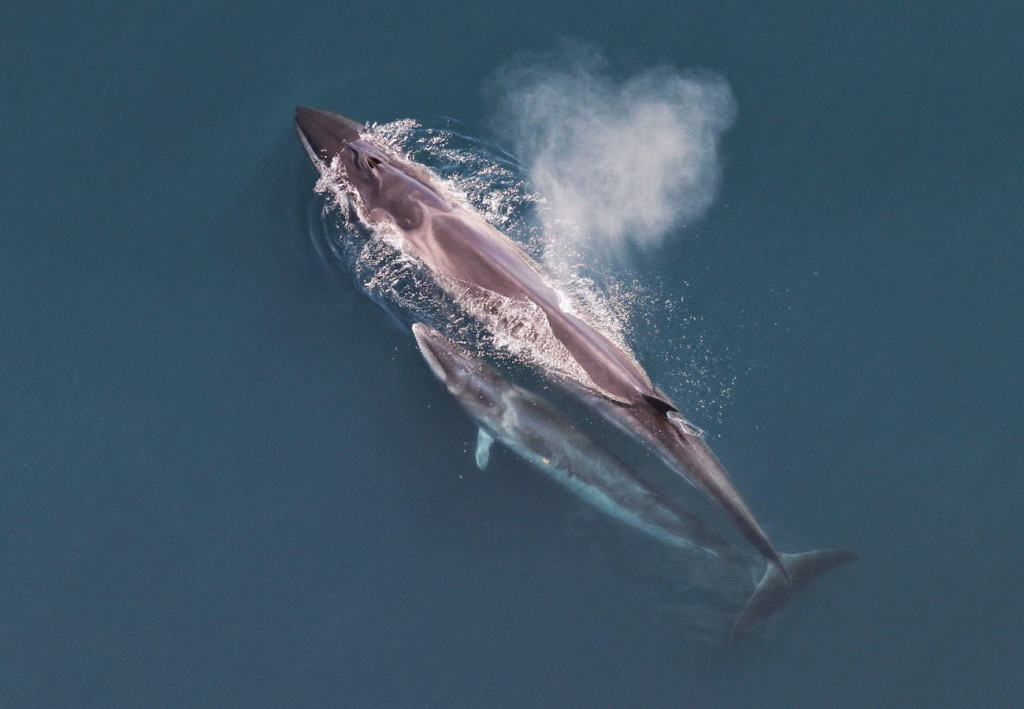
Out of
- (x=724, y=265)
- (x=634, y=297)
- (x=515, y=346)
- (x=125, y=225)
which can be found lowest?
(x=125, y=225)

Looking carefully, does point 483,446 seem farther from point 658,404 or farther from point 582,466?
point 658,404

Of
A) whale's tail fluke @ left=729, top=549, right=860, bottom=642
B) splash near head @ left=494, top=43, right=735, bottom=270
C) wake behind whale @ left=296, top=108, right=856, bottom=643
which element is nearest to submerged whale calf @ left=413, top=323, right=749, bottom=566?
wake behind whale @ left=296, top=108, right=856, bottom=643

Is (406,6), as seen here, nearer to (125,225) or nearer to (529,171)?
(529,171)

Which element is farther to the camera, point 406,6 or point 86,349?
point 406,6

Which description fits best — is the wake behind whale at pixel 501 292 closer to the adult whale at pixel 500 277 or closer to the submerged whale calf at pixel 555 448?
the adult whale at pixel 500 277

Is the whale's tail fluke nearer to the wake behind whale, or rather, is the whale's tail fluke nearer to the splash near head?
the wake behind whale

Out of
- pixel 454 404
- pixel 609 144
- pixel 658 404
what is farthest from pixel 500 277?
pixel 609 144

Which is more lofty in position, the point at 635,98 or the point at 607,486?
the point at 635,98

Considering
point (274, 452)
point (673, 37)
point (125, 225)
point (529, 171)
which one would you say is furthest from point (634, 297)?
point (125, 225)
